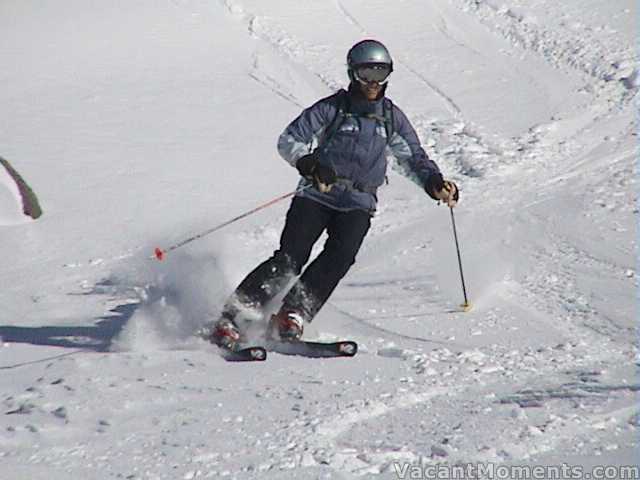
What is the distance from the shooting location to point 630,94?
11.4m

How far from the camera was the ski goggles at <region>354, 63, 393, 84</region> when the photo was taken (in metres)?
5.89

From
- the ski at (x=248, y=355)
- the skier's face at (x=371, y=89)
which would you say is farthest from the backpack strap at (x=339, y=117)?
the ski at (x=248, y=355)

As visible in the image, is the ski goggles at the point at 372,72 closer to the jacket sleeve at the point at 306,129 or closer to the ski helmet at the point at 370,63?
the ski helmet at the point at 370,63

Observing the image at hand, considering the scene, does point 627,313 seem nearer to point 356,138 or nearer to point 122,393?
point 356,138

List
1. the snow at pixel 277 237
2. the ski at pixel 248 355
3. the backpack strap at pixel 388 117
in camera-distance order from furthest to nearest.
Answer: the backpack strap at pixel 388 117 < the ski at pixel 248 355 < the snow at pixel 277 237

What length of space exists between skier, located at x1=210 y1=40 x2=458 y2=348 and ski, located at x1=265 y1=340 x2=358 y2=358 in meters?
0.15

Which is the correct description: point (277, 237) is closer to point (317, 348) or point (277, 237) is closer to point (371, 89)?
point (371, 89)

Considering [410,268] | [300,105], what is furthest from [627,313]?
[300,105]

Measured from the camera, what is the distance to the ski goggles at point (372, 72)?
5.89 metres

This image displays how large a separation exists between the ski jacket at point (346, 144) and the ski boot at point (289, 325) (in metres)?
0.73

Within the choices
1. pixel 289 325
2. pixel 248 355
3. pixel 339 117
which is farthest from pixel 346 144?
pixel 248 355

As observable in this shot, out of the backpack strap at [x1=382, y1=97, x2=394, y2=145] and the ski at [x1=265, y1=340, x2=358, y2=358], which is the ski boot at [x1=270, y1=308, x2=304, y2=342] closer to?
the ski at [x1=265, y1=340, x2=358, y2=358]

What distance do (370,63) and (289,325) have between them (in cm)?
152

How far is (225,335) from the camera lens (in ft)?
18.4
